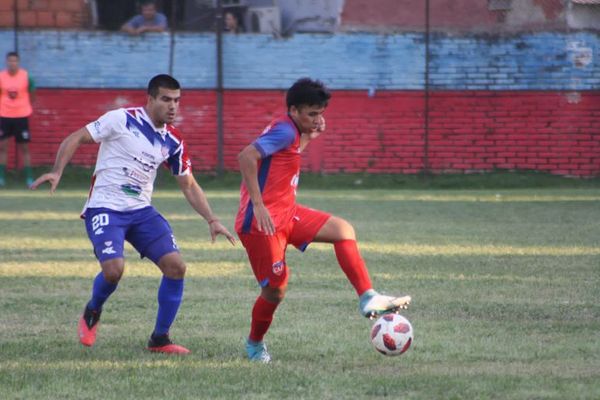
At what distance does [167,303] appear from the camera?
7039 mm

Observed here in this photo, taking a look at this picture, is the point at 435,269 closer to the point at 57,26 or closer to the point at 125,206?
the point at 125,206

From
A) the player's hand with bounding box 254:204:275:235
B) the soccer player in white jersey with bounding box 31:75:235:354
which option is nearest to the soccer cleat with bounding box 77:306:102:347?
the soccer player in white jersey with bounding box 31:75:235:354

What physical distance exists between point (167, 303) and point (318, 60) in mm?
15123

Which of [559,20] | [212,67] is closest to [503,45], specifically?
[559,20]

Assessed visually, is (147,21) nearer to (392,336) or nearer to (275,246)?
(275,246)

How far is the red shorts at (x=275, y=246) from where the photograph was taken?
662 cm

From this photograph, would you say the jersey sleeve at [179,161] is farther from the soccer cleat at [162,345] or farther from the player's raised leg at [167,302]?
the soccer cleat at [162,345]

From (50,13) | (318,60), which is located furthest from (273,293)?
(50,13)

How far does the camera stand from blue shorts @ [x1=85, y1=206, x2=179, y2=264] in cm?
700

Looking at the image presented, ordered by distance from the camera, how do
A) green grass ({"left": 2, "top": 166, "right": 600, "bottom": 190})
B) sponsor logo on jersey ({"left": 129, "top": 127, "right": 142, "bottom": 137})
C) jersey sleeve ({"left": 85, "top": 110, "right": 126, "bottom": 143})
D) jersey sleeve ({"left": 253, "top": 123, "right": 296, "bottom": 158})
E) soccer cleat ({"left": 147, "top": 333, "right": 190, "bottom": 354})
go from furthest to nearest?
green grass ({"left": 2, "top": 166, "right": 600, "bottom": 190})
sponsor logo on jersey ({"left": 129, "top": 127, "right": 142, "bottom": 137})
jersey sleeve ({"left": 85, "top": 110, "right": 126, "bottom": 143})
soccer cleat ({"left": 147, "top": 333, "right": 190, "bottom": 354})
jersey sleeve ({"left": 253, "top": 123, "right": 296, "bottom": 158})

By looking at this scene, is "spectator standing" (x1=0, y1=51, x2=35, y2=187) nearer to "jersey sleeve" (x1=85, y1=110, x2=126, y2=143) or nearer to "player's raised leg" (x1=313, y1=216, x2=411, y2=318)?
"jersey sleeve" (x1=85, y1=110, x2=126, y2=143)

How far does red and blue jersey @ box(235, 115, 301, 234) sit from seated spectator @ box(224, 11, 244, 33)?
15416 mm

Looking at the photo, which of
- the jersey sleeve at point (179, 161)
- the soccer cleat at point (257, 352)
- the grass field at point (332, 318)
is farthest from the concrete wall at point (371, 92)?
the soccer cleat at point (257, 352)

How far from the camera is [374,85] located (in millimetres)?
21703
